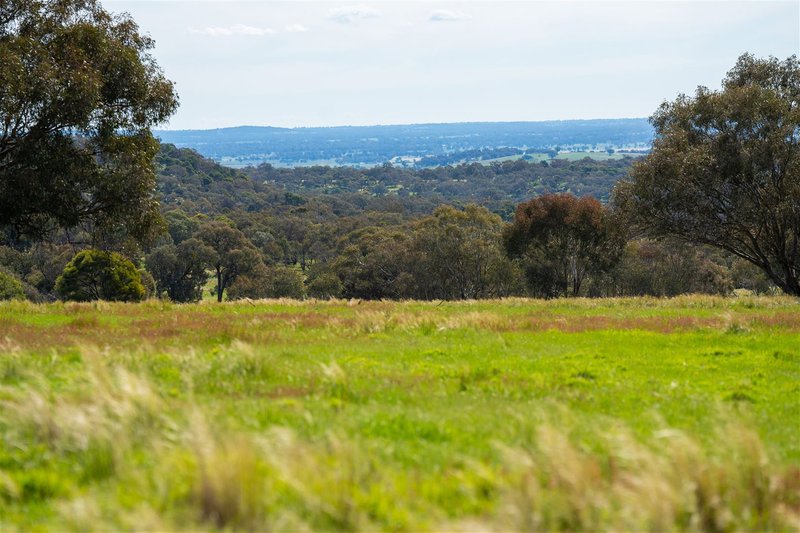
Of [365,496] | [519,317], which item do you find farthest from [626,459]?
[519,317]

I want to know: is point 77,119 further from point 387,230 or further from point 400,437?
point 387,230

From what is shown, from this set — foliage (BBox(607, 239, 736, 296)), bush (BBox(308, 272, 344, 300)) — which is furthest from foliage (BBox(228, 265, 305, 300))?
foliage (BBox(607, 239, 736, 296))

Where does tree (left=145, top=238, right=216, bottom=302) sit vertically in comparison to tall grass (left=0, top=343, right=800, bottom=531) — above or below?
below

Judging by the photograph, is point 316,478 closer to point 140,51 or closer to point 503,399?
point 503,399

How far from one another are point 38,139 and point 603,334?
16993mm


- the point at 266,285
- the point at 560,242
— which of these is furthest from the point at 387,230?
the point at 560,242

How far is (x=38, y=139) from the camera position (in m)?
22.7

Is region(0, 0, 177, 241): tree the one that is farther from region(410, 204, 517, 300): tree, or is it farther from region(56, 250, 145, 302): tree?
region(410, 204, 517, 300): tree

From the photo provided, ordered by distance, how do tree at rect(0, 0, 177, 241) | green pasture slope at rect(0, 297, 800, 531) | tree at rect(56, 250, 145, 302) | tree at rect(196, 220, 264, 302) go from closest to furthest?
green pasture slope at rect(0, 297, 800, 531) < tree at rect(0, 0, 177, 241) < tree at rect(56, 250, 145, 302) < tree at rect(196, 220, 264, 302)

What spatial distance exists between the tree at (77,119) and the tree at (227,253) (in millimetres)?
53435

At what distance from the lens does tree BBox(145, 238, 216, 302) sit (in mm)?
77562

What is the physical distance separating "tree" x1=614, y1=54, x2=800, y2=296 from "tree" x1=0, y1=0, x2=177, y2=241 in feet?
76.6

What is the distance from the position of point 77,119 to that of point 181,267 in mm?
58243

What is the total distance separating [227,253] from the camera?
7950 cm
